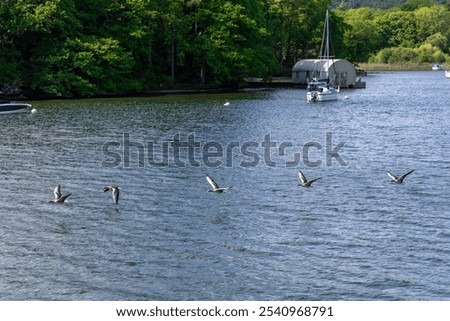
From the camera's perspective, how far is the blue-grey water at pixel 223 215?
2134cm

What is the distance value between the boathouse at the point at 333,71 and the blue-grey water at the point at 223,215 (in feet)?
174

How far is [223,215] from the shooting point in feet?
93.3

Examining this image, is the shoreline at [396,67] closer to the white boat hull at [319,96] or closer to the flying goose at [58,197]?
the white boat hull at [319,96]

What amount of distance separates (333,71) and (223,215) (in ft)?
269

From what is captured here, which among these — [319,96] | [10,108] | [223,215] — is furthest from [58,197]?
[319,96]

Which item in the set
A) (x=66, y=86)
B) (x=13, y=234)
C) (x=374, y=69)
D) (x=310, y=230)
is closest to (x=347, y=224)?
(x=310, y=230)

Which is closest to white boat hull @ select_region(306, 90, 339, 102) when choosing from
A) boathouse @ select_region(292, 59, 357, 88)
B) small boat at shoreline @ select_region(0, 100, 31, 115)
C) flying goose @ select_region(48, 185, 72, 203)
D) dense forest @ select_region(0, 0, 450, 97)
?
dense forest @ select_region(0, 0, 450, 97)

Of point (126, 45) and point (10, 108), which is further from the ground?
point (126, 45)

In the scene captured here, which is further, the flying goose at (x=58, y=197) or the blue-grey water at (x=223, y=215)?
the flying goose at (x=58, y=197)

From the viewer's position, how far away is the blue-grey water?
70.0 ft

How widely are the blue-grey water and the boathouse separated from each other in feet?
174

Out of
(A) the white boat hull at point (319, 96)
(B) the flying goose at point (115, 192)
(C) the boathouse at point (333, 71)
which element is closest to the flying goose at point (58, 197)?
(B) the flying goose at point (115, 192)

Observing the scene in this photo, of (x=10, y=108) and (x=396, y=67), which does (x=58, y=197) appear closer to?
(x=10, y=108)
